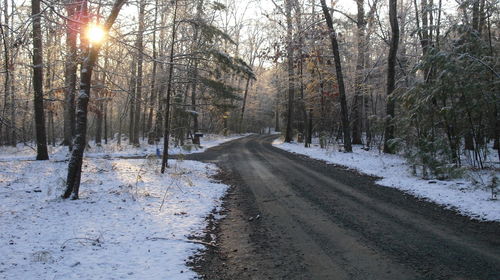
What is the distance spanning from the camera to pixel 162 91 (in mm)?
14281

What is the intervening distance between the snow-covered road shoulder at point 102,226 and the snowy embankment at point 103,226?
1cm

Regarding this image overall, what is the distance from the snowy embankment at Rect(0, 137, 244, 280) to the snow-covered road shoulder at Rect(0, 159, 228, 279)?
0.04ft

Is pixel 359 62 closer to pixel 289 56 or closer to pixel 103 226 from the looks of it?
pixel 289 56

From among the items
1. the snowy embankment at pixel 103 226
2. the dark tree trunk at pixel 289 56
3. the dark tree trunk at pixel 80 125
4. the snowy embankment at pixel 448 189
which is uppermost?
the dark tree trunk at pixel 289 56

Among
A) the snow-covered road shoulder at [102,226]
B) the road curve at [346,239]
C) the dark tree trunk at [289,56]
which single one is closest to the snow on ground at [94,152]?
the snow-covered road shoulder at [102,226]

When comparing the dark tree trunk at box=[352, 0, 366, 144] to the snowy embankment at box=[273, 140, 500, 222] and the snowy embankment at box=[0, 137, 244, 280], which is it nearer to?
the snowy embankment at box=[273, 140, 500, 222]

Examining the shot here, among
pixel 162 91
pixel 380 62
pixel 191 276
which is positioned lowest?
pixel 191 276

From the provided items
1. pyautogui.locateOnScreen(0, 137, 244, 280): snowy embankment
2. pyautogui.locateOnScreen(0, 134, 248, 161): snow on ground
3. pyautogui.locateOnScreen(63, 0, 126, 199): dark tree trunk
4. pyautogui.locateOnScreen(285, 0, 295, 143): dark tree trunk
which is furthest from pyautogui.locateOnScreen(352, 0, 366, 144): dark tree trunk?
pyautogui.locateOnScreen(63, 0, 126, 199): dark tree trunk

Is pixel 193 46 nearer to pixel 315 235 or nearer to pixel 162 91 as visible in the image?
pixel 162 91

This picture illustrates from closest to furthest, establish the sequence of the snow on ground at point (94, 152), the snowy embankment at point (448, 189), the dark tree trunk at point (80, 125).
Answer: the snowy embankment at point (448, 189) → the dark tree trunk at point (80, 125) → the snow on ground at point (94, 152)

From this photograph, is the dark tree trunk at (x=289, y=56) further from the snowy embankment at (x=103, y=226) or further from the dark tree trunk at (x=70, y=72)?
the dark tree trunk at (x=70, y=72)

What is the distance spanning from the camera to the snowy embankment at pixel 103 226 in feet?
15.2

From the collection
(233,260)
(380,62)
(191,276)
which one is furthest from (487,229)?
(380,62)

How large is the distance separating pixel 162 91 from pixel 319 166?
7.43 meters
